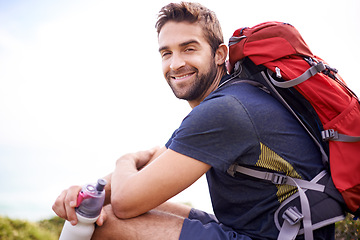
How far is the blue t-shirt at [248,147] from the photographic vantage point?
220 centimetres

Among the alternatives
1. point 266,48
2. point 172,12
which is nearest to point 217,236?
point 266,48

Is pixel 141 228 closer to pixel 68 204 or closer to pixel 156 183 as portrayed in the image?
pixel 156 183

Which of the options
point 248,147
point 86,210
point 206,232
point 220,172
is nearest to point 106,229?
point 86,210

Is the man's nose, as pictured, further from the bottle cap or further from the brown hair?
the bottle cap

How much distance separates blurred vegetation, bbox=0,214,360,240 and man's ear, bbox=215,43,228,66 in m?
2.59

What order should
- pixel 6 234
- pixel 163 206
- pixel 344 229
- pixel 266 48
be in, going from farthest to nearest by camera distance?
pixel 6 234
pixel 344 229
pixel 163 206
pixel 266 48

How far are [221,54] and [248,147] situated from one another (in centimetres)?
162

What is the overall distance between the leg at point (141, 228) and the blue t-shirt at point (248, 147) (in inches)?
17.1

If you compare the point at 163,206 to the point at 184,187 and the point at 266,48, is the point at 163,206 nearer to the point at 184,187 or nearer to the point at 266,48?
the point at 184,187

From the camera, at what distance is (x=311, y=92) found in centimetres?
239

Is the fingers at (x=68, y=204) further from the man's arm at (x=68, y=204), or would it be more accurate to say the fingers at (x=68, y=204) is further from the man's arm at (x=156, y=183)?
the man's arm at (x=156, y=183)

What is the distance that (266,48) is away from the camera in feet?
8.36

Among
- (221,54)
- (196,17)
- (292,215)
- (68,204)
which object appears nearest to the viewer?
(292,215)

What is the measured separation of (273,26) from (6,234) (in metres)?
4.24
